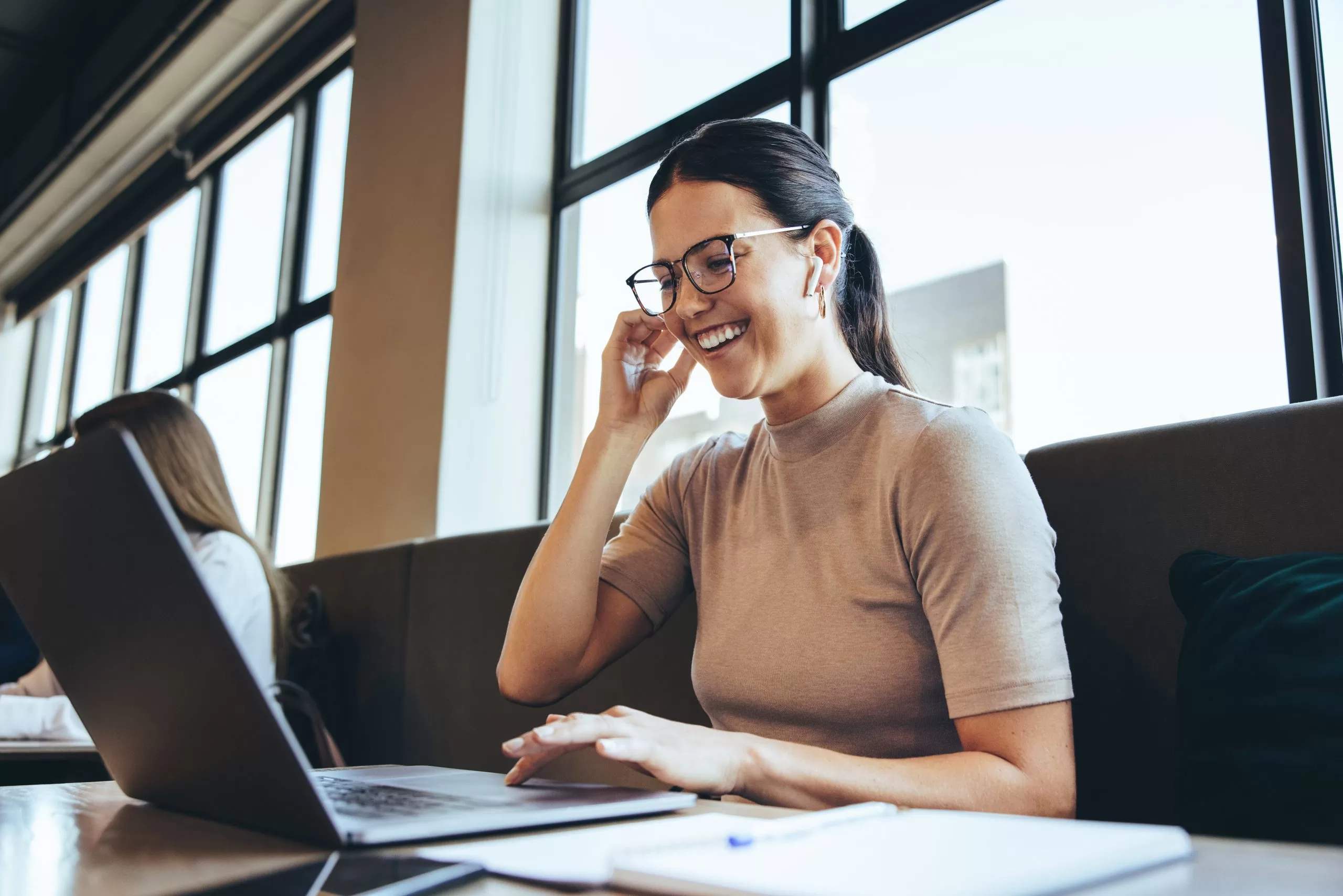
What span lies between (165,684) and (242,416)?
4323 millimetres

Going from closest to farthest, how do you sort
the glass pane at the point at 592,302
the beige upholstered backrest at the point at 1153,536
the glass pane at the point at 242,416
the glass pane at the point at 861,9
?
the beige upholstered backrest at the point at 1153,536 → the glass pane at the point at 861,9 → the glass pane at the point at 592,302 → the glass pane at the point at 242,416

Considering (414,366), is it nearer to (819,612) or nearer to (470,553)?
(470,553)

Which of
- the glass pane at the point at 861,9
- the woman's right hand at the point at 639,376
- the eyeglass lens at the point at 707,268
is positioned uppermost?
the glass pane at the point at 861,9

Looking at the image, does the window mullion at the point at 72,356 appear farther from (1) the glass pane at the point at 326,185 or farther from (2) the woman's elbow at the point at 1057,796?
(2) the woman's elbow at the point at 1057,796

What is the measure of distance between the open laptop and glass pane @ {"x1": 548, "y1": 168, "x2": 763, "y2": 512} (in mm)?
1851

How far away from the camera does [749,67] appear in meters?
2.48

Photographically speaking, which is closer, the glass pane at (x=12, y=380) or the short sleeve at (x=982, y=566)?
the short sleeve at (x=982, y=566)

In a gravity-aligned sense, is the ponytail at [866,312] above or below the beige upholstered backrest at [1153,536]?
above

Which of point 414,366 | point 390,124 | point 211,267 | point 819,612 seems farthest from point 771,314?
point 211,267

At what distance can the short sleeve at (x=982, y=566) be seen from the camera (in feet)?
3.03

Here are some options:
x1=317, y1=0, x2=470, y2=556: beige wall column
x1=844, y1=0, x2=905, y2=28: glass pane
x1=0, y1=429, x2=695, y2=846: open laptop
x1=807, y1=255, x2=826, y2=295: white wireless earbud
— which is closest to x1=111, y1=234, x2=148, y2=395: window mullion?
x1=317, y1=0, x2=470, y2=556: beige wall column

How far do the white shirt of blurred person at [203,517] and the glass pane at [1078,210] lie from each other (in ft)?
4.56

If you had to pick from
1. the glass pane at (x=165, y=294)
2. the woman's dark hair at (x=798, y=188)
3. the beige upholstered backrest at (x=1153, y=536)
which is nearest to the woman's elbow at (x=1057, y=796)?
the beige upholstered backrest at (x=1153, y=536)

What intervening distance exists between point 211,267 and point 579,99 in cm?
281
